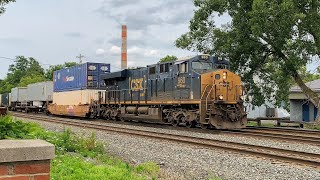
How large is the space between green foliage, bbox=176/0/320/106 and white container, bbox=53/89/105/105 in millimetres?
7493

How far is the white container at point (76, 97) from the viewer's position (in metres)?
26.7

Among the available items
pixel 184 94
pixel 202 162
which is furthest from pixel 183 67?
pixel 202 162

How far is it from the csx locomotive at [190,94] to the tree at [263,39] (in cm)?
389

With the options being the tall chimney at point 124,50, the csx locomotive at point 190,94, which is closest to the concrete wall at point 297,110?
the csx locomotive at point 190,94

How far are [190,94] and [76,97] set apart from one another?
14116 mm

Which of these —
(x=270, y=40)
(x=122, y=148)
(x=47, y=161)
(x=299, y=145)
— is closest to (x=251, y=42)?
(x=270, y=40)

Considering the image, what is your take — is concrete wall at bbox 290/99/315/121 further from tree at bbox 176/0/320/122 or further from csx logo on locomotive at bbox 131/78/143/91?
csx logo on locomotive at bbox 131/78/143/91

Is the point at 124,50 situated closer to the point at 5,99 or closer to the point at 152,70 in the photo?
the point at 5,99

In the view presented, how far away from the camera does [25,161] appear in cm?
259

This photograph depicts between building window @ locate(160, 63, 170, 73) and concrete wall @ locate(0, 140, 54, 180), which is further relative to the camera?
building window @ locate(160, 63, 170, 73)

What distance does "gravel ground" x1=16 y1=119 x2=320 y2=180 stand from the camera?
7.14 m

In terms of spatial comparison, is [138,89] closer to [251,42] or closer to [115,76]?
[115,76]

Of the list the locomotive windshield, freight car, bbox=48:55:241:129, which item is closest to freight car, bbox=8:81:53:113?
freight car, bbox=48:55:241:129

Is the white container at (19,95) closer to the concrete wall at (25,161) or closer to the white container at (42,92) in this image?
the white container at (42,92)
